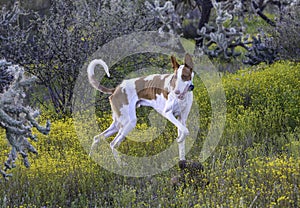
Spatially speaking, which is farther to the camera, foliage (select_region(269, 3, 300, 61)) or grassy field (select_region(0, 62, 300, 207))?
foliage (select_region(269, 3, 300, 61))

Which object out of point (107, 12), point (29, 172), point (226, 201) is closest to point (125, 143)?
point (29, 172)

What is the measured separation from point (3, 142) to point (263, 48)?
19.2 feet

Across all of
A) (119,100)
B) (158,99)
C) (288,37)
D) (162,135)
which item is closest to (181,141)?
(158,99)

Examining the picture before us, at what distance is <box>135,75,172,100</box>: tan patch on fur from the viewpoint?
6410 mm

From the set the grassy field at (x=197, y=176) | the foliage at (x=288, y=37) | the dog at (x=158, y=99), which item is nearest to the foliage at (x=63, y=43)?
the grassy field at (x=197, y=176)

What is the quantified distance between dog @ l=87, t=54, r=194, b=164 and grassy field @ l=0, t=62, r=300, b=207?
17.8 inches

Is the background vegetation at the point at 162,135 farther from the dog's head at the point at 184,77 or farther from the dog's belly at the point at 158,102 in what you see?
the dog's head at the point at 184,77

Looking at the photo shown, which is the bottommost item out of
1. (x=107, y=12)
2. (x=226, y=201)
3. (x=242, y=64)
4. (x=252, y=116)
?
(x=242, y=64)

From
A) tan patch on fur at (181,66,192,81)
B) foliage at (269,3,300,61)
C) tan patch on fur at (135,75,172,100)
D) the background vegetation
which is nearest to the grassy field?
the background vegetation

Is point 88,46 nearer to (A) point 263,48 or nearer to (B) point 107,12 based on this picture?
A: (B) point 107,12

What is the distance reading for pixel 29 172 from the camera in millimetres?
6492

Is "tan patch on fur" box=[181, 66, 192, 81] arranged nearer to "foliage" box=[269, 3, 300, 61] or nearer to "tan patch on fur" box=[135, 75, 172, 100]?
"tan patch on fur" box=[135, 75, 172, 100]

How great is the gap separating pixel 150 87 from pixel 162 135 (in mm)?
1463

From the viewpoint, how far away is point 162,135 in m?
7.84
